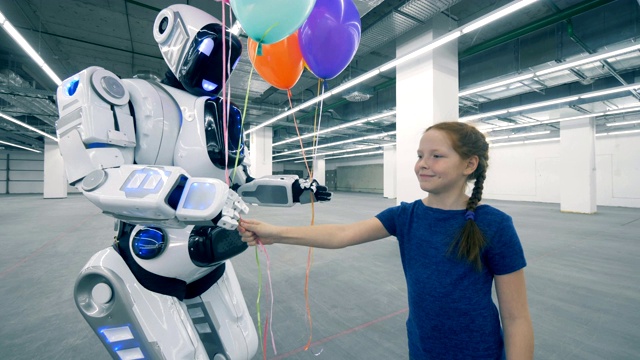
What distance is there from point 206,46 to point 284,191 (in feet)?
2.59

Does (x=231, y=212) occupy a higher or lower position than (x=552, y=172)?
lower

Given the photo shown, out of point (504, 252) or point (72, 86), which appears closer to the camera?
point (504, 252)

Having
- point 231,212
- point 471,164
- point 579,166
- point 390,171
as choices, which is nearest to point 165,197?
point 231,212

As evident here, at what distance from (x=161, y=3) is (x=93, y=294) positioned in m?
4.82

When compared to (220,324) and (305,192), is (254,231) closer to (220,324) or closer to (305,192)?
(305,192)

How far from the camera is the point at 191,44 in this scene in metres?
1.23

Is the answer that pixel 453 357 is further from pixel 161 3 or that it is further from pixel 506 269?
pixel 161 3

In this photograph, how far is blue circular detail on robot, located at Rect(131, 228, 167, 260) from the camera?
41.6 inches

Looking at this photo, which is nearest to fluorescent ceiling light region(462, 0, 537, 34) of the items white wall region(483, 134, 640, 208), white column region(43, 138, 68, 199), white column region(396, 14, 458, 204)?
white column region(396, 14, 458, 204)

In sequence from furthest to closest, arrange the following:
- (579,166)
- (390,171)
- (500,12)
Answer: (390,171) < (579,166) < (500,12)

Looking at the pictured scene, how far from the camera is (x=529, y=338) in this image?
2.33 ft

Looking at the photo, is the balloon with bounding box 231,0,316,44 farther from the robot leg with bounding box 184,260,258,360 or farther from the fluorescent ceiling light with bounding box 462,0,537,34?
the fluorescent ceiling light with bounding box 462,0,537,34

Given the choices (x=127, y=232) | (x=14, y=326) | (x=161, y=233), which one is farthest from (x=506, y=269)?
(x=14, y=326)

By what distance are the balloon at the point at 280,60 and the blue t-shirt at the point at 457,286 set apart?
63.7 inches
